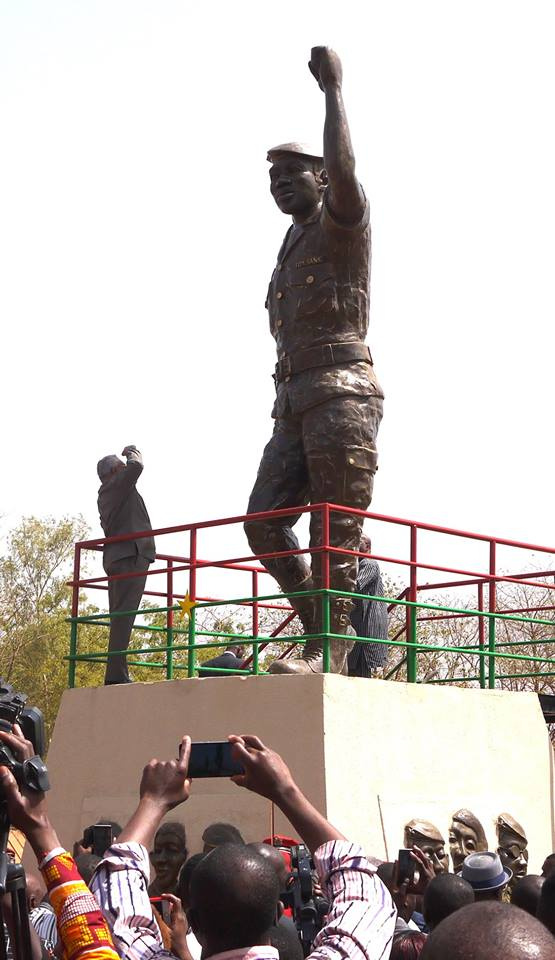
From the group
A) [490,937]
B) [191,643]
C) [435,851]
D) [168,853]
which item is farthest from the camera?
[191,643]

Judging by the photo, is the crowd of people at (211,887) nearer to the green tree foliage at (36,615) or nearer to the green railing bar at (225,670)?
the green railing bar at (225,670)

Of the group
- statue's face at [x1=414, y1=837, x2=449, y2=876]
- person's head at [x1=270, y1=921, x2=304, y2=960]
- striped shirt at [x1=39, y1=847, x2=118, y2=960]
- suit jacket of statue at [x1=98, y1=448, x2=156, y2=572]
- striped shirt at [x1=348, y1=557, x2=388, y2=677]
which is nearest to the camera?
striped shirt at [x1=39, y1=847, x2=118, y2=960]

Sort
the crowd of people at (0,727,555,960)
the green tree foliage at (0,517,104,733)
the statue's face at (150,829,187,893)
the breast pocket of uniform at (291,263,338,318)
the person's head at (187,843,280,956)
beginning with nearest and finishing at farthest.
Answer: the crowd of people at (0,727,555,960)
the person's head at (187,843,280,956)
the statue's face at (150,829,187,893)
the breast pocket of uniform at (291,263,338,318)
the green tree foliage at (0,517,104,733)

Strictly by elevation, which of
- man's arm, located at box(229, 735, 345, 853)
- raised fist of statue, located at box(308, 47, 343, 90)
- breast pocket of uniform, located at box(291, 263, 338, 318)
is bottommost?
man's arm, located at box(229, 735, 345, 853)

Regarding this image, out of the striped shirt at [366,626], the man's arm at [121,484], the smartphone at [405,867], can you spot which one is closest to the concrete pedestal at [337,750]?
the striped shirt at [366,626]

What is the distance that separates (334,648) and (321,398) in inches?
75.8

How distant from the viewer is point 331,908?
333cm

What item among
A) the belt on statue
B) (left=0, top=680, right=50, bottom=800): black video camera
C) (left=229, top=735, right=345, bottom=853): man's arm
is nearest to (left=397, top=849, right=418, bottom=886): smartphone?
(left=229, top=735, right=345, bottom=853): man's arm

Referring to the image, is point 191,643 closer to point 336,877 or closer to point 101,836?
point 101,836

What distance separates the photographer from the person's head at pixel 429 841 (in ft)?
33.8

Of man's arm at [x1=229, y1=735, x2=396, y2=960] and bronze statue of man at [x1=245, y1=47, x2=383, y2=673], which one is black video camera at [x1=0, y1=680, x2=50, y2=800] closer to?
man's arm at [x1=229, y1=735, x2=396, y2=960]

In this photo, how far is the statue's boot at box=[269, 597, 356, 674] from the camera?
1054 centimetres

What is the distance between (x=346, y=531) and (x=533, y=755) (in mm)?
2567

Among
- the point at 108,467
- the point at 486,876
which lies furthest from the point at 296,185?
the point at 486,876
